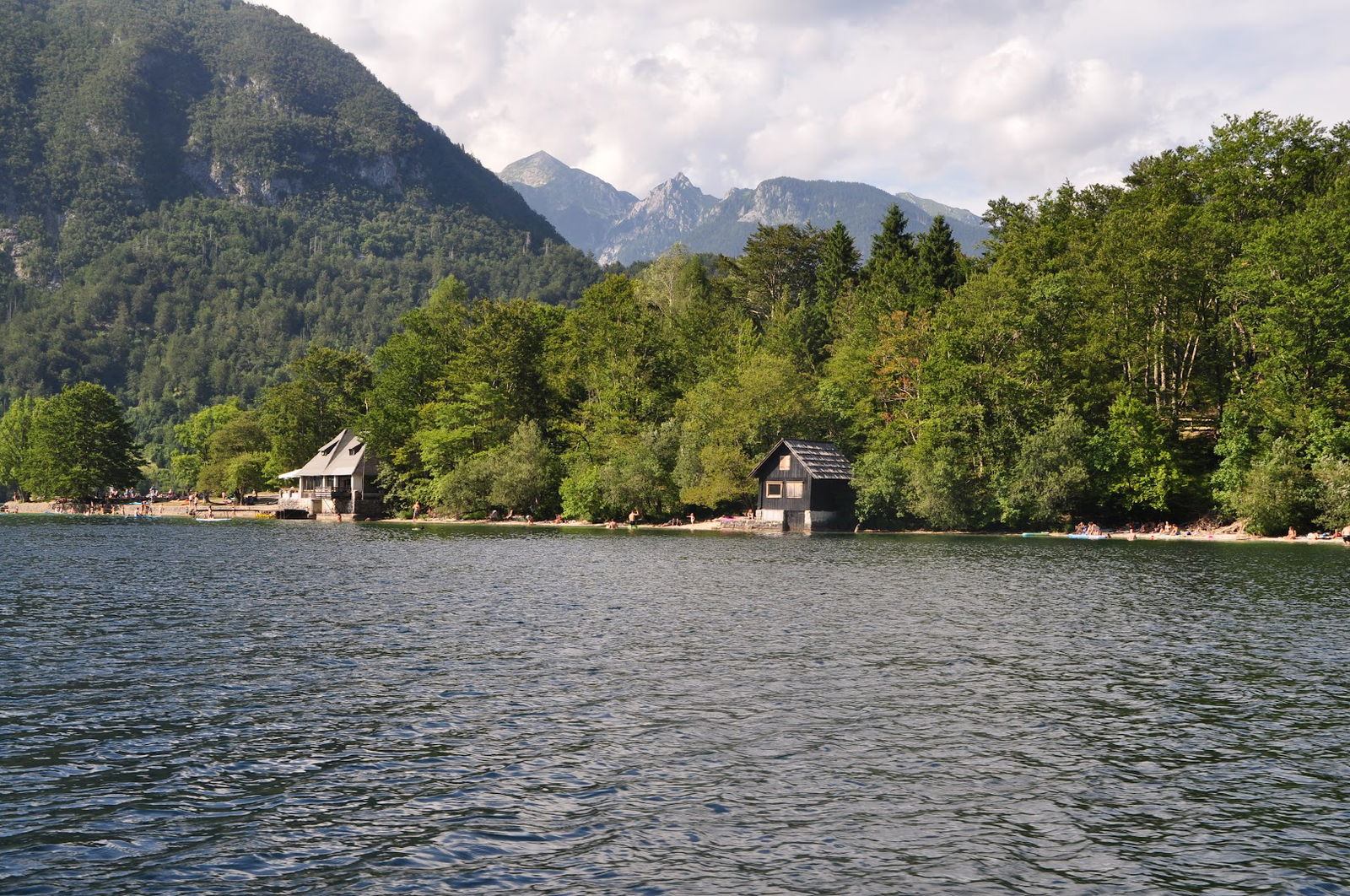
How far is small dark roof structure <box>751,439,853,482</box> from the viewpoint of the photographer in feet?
291

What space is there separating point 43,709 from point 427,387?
338 feet

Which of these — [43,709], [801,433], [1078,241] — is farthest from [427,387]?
[43,709]

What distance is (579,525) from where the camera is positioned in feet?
328

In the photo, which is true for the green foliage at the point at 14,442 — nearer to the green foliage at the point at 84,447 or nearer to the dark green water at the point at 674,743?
the green foliage at the point at 84,447

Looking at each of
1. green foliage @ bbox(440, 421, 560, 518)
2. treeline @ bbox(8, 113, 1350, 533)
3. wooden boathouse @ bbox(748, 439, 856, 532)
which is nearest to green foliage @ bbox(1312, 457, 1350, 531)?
treeline @ bbox(8, 113, 1350, 533)

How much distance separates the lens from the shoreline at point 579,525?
73.4 m

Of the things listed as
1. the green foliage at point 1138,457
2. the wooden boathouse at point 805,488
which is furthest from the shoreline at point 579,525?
the green foliage at point 1138,457

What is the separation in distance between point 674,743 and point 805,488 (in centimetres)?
7106

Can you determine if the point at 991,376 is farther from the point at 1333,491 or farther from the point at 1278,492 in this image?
the point at 1333,491

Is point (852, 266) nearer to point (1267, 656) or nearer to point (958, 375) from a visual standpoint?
point (958, 375)

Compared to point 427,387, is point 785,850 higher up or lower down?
lower down

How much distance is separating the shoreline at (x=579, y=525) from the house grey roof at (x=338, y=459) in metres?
5.71

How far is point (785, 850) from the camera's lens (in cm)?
1361

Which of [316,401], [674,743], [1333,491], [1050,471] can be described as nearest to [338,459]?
[316,401]
